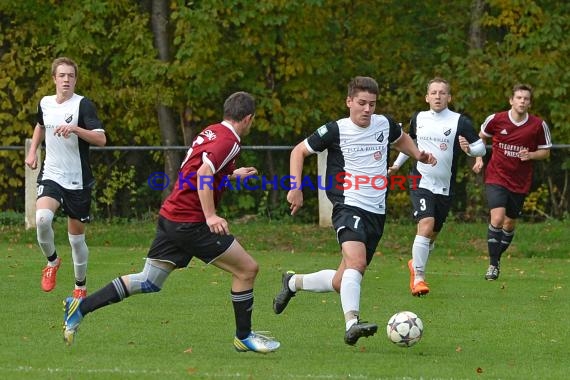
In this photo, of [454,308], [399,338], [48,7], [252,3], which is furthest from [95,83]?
[399,338]

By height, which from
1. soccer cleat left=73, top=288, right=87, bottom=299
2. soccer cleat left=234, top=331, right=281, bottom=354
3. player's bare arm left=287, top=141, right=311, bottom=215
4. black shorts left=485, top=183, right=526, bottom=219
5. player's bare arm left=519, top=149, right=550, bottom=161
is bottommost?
soccer cleat left=73, top=288, right=87, bottom=299

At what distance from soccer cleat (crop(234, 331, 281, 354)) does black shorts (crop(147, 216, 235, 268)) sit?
1.93 ft

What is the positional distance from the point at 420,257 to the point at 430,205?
0.53 metres

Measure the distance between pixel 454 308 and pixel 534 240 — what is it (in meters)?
6.71

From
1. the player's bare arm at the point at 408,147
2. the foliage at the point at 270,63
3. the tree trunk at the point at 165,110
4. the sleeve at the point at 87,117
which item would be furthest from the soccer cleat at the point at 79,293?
the tree trunk at the point at 165,110

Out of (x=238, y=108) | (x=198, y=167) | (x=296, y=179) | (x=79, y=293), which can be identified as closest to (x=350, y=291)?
(x=296, y=179)

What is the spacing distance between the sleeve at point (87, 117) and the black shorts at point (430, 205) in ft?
10.9

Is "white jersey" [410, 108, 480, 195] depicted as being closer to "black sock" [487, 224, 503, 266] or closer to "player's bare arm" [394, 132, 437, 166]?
"black sock" [487, 224, 503, 266]

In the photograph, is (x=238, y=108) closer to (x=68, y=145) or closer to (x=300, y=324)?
(x=300, y=324)

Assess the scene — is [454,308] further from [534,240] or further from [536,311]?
[534,240]

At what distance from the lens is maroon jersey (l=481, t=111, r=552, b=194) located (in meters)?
13.9

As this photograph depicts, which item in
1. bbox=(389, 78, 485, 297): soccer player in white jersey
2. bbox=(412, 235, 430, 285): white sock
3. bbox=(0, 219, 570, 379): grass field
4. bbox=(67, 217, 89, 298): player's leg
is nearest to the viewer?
bbox=(0, 219, 570, 379): grass field

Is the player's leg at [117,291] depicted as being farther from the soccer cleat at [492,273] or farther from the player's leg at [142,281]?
the soccer cleat at [492,273]

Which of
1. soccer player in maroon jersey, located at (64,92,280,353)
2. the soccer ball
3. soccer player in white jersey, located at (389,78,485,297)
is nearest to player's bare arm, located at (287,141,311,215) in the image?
soccer player in maroon jersey, located at (64,92,280,353)
